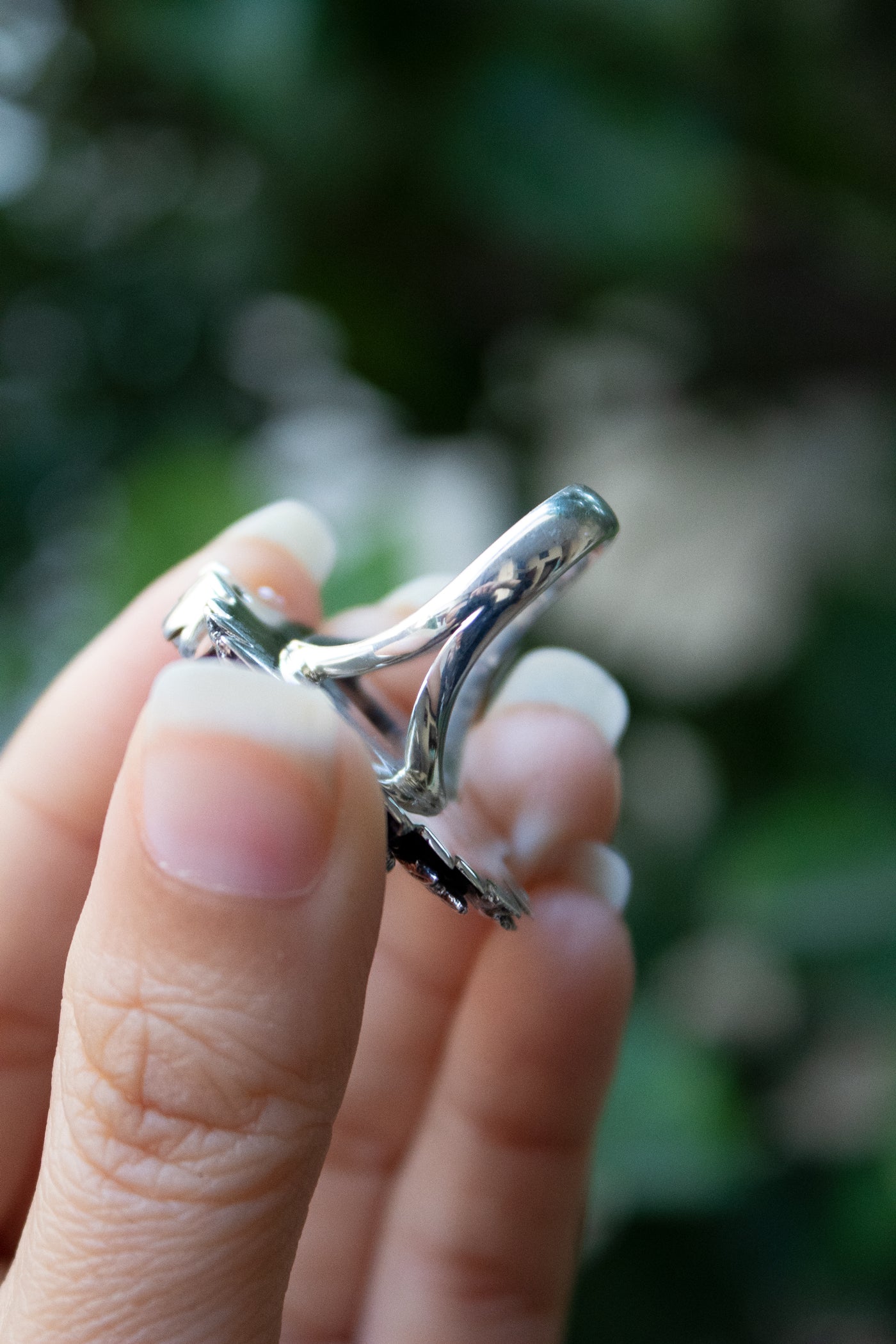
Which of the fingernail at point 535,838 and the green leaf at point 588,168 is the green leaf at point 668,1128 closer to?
the fingernail at point 535,838

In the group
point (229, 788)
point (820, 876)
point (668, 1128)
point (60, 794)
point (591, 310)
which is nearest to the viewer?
point (229, 788)

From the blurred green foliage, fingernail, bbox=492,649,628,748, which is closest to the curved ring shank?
fingernail, bbox=492,649,628,748

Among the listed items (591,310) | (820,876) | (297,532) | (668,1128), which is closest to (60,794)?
(297,532)

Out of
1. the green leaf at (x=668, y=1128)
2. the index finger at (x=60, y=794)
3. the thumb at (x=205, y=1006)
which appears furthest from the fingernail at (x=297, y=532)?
the green leaf at (x=668, y=1128)

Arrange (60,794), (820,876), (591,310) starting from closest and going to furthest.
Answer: (60,794) → (820,876) → (591,310)

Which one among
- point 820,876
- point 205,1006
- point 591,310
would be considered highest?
point 591,310

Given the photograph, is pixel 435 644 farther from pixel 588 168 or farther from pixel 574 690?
pixel 588 168

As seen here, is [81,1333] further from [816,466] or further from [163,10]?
[816,466]

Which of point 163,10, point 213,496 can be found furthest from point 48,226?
point 213,496
